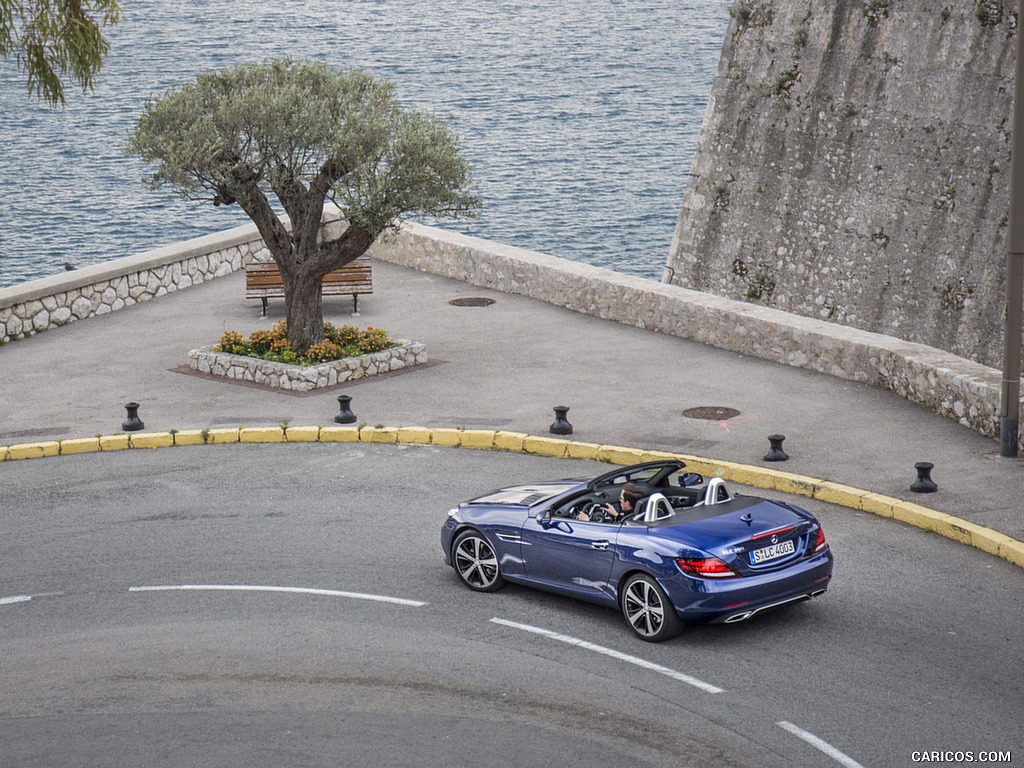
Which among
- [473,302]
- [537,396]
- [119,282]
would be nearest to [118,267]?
[119,282]

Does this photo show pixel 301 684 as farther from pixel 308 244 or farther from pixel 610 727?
pixel 308 244

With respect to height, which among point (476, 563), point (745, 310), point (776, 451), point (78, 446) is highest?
point (745, 310)

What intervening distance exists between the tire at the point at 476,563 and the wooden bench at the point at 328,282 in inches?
503

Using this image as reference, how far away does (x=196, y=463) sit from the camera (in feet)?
57.7

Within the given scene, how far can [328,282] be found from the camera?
85.2 ft

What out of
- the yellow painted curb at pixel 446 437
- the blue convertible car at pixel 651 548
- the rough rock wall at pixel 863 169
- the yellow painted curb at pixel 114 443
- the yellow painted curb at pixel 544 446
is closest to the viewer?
the blue convertible car at pixel 651 548

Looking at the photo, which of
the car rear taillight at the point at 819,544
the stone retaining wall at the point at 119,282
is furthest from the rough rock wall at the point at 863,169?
the car rear taillight at the point at 819,544

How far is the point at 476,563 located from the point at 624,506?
1.59 meters

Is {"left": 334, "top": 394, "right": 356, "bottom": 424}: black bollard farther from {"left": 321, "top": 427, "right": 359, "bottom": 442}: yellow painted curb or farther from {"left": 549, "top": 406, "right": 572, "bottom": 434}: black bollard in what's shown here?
{"left": 549, "top": 406, "right": 572, "bottom": 434}: black bollard

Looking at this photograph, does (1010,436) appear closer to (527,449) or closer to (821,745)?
(527,449)

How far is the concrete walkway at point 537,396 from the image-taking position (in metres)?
16.8

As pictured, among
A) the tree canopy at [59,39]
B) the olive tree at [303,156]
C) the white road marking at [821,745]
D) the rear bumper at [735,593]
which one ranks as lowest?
the white road marking at [821,745]


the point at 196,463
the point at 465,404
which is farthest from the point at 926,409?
→ the point at 196,463

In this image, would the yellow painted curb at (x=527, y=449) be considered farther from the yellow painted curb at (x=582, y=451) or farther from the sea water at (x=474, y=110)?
the sea water at (x=474, y=110)
